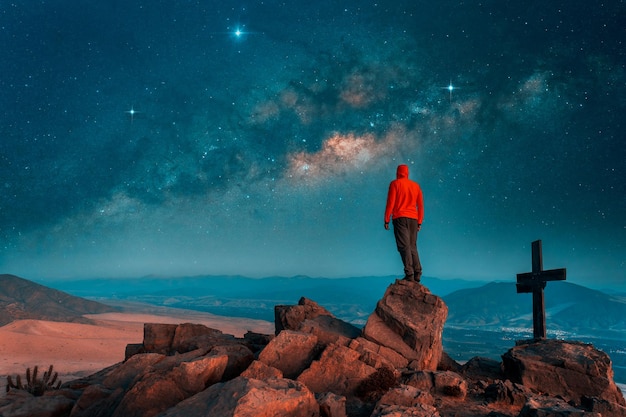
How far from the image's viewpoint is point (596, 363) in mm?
11875

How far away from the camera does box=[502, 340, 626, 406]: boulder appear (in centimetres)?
1152

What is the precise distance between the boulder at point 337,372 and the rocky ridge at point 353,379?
0.09 feet

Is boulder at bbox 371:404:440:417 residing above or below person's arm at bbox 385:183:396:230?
below

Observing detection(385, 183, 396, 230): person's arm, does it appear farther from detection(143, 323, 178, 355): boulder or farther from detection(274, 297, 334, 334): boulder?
detection(143, 323, 178, 355): boulder

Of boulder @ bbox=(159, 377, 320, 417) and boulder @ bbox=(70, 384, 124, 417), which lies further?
boulder @ bbox=(70, 384, 124, 417)

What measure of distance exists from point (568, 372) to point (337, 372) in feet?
26.3

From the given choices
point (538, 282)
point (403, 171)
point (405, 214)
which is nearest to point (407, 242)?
point (405, 214)

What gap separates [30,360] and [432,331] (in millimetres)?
47264

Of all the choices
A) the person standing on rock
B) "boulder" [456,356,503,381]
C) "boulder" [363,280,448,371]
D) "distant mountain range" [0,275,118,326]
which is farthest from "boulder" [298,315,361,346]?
"distant mountain range" [0,275,118,326]

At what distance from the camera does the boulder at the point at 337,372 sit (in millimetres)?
9680

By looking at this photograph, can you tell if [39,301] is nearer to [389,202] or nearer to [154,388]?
[154,388]

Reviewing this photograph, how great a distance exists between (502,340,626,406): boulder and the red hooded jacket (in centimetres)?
648

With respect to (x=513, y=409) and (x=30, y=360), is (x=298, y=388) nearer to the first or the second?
(x=513, y=409)

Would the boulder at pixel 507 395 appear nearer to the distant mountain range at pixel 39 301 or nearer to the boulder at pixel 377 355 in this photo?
the boulder at pixel 377 355
